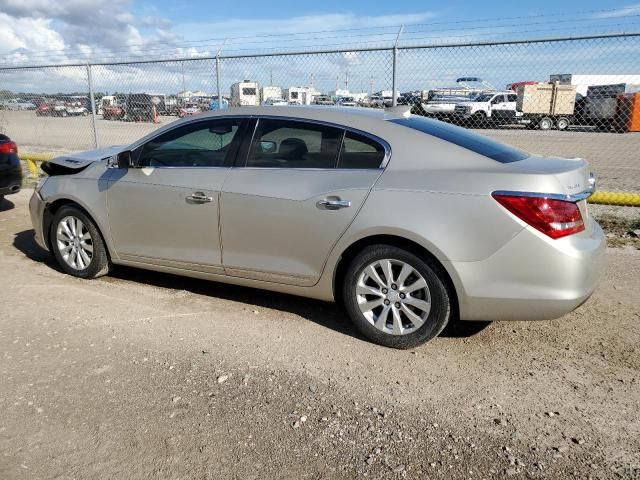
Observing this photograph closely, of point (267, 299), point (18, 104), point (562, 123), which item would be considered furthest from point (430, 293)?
point (562, 123)

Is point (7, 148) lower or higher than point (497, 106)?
lower

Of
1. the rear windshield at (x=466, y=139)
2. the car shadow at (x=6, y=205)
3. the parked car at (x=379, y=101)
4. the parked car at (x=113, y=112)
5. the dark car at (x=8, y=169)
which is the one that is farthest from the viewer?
the parked car at (x=113, y=112)

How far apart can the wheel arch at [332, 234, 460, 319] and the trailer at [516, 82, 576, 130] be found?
20.5 meters

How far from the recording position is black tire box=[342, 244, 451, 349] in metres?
3.49

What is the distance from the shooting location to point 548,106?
2492 centimetres

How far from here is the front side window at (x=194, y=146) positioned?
431 cm

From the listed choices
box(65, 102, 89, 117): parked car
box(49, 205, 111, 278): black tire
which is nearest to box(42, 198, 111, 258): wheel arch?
box(49, 205, 111, 278): black tire

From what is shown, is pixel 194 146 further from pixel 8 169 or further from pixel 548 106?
pixel 548 106

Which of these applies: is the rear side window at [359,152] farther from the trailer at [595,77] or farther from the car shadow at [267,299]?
the trailer at [595,77]

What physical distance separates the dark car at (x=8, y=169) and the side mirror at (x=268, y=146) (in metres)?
4.89

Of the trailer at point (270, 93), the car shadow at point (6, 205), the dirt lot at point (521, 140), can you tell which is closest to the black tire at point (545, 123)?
the dirt lot at point (521, 140)

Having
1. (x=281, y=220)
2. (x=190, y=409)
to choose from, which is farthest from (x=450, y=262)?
(x=190, y=409)

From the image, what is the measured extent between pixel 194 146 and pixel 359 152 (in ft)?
4.82

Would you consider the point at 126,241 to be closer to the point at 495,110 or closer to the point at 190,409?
the point at 190,409
